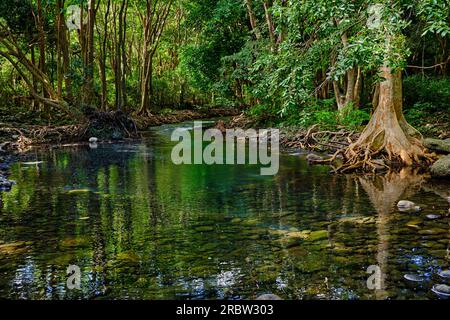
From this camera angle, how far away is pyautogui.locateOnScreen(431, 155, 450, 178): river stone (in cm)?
1140

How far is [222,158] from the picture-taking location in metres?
16.9

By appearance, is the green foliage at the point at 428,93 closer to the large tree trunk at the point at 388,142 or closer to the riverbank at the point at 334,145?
the riverbank at the point at 334,145

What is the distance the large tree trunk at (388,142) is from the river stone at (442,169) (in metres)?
1.34

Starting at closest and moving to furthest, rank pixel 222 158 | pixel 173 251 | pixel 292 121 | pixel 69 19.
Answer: pixel 173 251
pixel 222 158
pixel 292 121
pixel 69 19

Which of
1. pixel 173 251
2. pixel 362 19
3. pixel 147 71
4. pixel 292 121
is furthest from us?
pixel 147 71

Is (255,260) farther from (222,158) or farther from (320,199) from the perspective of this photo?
(222,158)

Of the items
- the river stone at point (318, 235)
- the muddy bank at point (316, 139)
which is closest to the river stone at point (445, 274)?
the river stone at point (318, 235)

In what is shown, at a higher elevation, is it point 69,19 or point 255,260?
point 69,19

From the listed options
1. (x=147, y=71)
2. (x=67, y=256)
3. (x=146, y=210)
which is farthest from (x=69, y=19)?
(x=67, y=256)

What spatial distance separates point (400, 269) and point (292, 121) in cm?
1759

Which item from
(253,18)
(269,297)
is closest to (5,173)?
(269,297)

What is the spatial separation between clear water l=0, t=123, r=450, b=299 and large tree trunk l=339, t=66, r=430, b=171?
3.47 ft

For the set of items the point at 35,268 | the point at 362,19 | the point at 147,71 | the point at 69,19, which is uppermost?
the point at 69,19

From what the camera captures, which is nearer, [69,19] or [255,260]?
[255,260]
